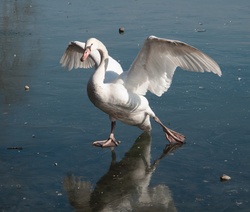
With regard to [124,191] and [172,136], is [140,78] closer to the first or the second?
[172,136]

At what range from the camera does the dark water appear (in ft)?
17.0

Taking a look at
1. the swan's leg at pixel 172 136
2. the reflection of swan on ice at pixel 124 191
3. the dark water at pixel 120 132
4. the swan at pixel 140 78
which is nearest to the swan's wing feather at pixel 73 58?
the dark water at pixel 120 132

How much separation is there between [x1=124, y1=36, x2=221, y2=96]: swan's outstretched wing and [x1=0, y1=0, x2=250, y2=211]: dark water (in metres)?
0.53

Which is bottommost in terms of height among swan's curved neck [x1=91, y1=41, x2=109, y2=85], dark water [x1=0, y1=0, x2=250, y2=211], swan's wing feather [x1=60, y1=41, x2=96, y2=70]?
dark water [x1=0, y1=0, x2=250, y2=211]

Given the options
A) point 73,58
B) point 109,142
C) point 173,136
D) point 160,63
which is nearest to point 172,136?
point 173,136

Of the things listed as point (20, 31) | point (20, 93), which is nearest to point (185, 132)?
point (20, 93)

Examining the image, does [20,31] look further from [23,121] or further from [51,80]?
[23,121]

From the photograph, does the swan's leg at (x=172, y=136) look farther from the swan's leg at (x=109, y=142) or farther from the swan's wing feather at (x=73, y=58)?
the swan's wing feather at (x=73, y=58)

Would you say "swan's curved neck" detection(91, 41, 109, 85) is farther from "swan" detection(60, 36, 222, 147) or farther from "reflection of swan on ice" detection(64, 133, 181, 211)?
"reflection of swan on ice" detection(64, 133, 181, 211)

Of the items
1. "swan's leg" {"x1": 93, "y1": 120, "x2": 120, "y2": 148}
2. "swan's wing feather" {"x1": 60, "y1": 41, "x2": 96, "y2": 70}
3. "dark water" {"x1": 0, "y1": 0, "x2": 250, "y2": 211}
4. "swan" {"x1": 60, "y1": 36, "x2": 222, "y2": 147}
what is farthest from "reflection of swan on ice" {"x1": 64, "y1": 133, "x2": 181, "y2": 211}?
"swan's wing feather" {"x1": 60, "y1": 41, "x2": 96, "y2": 70}

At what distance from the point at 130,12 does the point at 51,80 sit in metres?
4.16

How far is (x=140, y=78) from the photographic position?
6.41m

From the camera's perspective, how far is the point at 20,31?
1084cm

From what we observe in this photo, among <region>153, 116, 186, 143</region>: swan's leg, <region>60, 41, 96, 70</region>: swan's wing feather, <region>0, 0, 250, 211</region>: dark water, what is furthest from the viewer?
<region>60, 41, 96, 70</region>: swan's wing feather
